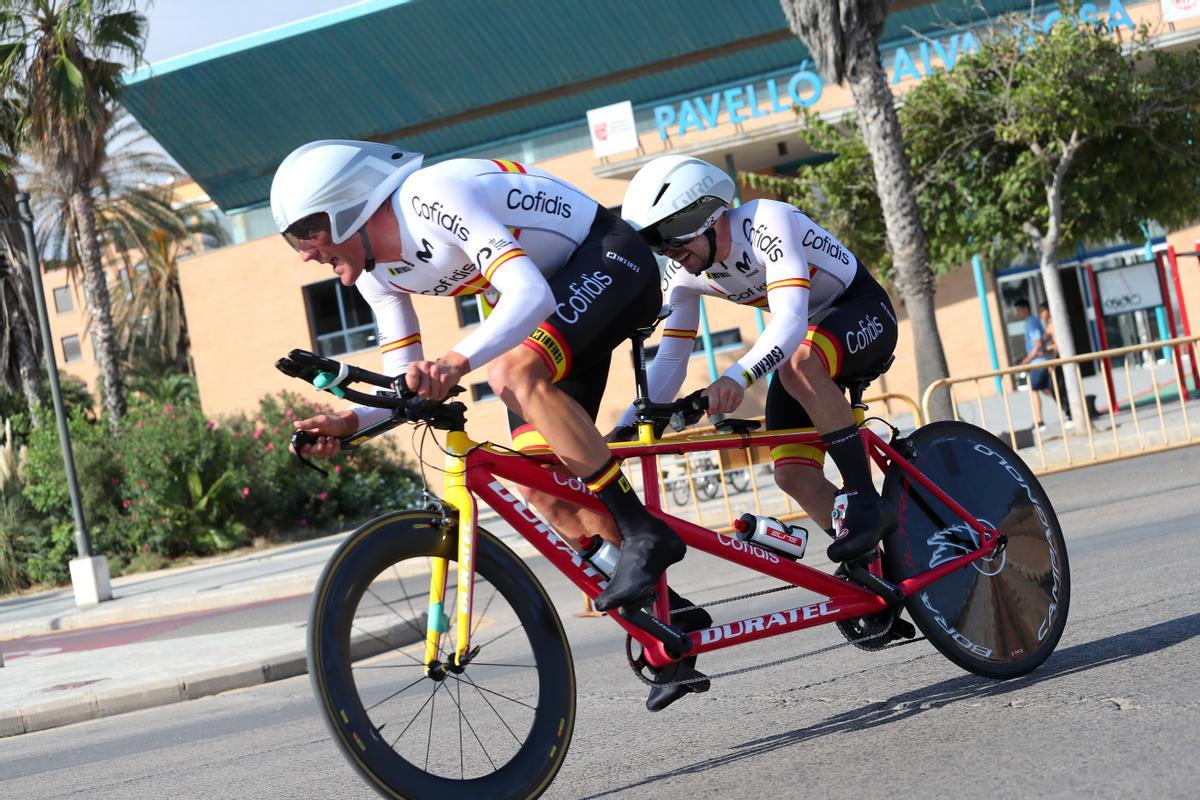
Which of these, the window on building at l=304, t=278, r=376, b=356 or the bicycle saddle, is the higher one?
the window on building at l=304, t=278, r=376, b=356

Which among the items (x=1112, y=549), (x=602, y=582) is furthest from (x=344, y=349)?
(x=602, y=582)

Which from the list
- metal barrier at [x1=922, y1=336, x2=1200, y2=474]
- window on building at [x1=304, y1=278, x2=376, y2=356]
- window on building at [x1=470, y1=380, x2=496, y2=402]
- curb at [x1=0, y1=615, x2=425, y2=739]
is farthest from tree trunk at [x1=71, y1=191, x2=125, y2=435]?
curb at [x1=0, y1=615, x2=425, y2=739]

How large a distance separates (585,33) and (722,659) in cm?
2811

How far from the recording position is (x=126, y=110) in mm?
33531

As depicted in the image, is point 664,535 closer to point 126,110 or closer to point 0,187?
point 0,187

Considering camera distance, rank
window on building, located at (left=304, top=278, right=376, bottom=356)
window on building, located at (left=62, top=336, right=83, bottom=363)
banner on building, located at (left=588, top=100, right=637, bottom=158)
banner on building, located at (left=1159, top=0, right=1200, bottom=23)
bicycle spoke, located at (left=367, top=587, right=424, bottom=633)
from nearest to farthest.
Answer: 1. bicycle spoke, located at (left=367, top=587, right=424, bottom=633)
2. banner on building, located at (left=1159, top=0, right=1200, bottom=23)
3. banner on building, located at (left=588, top=100, right=637, bottom=158)
4. window on building, located at (left=304, top=278, right=376, bottom=356)
5. window on building, located at (left=62, top=336, right=83, bottom=363)

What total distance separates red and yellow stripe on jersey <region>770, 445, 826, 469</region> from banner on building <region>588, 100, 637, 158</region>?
77.6 ft

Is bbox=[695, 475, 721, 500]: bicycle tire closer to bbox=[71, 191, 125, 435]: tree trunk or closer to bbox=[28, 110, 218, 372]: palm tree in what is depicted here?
bbox=[71, 191, 125, 435]: tree trunk

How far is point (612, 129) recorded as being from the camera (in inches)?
1101

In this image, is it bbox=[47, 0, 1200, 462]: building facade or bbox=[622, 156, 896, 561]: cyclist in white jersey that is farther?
bbox=[47, 0, 1200, 462]: building facade

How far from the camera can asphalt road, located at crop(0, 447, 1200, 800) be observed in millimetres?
3525

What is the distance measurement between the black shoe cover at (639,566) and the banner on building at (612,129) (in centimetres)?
2456

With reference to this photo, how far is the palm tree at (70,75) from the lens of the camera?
24.6m

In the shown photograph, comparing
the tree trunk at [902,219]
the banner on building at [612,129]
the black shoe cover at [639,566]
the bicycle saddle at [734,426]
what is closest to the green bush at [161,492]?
the banner on building at [612,129]
